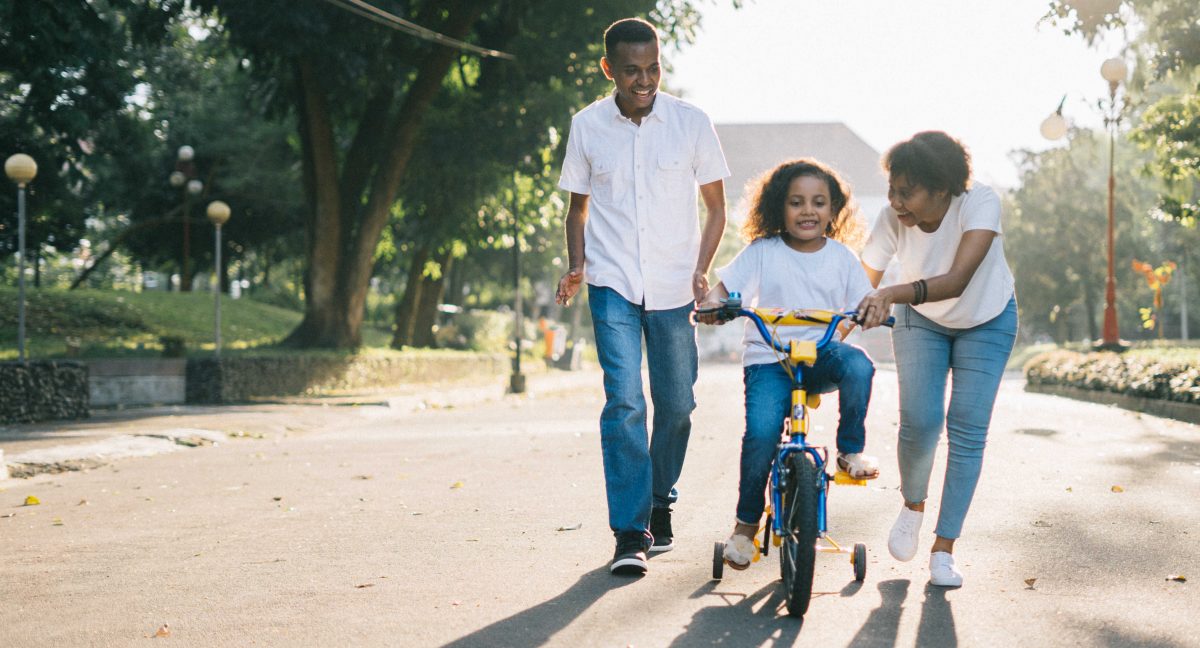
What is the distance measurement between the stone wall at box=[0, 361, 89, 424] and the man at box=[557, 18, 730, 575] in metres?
9.91

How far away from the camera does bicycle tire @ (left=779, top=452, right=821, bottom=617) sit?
13.9ft

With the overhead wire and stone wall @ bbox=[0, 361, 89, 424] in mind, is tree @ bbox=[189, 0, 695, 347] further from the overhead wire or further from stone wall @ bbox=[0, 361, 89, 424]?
stone wall @ bbox=[0, 361, 89, 424]

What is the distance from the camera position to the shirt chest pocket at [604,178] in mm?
5543

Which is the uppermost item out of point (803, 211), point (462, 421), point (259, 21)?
point (259, 21)

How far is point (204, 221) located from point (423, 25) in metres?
20.5

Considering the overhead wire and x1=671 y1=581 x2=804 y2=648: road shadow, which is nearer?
x1=671 y1=581 x2=804 y2=648: road shadow

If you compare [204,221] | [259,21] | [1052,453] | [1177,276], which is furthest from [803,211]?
[1177,276]

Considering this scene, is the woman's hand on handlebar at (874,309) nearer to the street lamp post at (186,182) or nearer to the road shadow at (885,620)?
the road shadow at (885,620)

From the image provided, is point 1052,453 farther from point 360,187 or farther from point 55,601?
point 360,187

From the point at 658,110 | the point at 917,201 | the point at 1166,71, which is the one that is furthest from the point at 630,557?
the point at 1166,71

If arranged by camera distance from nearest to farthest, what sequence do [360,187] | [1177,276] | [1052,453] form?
[1052,453], [360,187], [1177,276]

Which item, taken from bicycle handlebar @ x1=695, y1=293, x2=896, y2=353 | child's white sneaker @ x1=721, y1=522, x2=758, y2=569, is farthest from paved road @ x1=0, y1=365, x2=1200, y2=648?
bicycle handlebar @ x1=695, y1=293, x2=896, y2=353

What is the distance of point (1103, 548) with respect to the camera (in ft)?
19.0

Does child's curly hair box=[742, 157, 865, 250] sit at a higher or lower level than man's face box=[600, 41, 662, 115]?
lower
